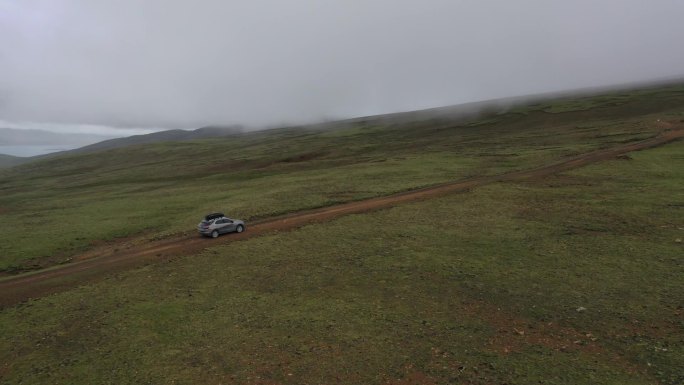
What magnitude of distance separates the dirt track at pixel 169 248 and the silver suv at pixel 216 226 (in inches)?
28.9

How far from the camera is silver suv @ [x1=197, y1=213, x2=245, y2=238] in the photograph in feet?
134

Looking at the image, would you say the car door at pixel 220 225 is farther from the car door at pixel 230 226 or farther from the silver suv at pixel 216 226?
the car door at pixel 230 226

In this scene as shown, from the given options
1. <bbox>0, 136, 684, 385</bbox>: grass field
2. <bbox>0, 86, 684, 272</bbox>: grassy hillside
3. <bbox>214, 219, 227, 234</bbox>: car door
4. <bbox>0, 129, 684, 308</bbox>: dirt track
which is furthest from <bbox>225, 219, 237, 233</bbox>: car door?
<bbox>0, 86, 684, 272</bbox>: grassy hillside

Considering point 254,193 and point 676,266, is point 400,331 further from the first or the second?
point 254,193

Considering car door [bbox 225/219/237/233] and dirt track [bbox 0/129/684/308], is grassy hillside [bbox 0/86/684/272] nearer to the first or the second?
dirt track [bbox 0/129/684/308]

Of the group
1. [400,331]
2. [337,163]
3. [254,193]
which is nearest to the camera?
[400,331]

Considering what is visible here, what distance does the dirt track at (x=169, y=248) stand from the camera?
100 ft

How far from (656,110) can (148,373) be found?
495ft

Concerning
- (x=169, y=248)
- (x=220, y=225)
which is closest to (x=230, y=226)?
(x=220, y=225)

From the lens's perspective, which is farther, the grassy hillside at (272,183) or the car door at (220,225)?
the grassy hillside at (272,183)

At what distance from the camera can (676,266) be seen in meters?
27.2

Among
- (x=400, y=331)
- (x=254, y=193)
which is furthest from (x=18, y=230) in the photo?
(x=400, y=331)

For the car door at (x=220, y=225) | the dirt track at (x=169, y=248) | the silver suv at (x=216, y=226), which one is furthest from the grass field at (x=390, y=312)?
the car door at (x=220, y=225)

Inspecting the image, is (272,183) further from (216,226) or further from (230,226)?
(216,226)
